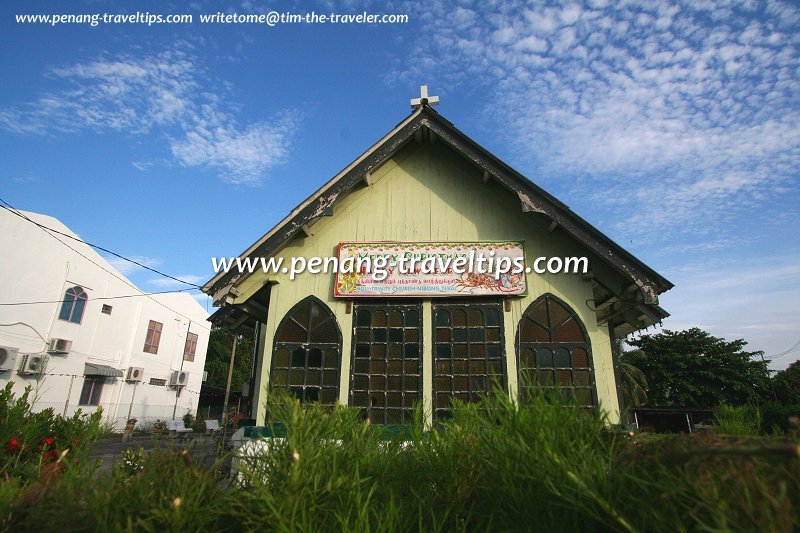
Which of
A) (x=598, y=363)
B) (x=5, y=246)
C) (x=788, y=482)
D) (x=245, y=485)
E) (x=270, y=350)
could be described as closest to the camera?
(x=788, y=482)

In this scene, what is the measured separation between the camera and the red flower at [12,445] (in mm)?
4062

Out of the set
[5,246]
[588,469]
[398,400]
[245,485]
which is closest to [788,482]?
[588,469]

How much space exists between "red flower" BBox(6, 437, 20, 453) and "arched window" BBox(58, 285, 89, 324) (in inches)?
1003

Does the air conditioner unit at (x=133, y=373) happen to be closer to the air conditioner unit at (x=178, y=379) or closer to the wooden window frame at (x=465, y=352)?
the air conditioner unit at (x=178, y=379)

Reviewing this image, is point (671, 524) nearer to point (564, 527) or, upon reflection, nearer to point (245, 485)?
point (564, 527)

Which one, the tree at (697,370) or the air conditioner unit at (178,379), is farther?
the tree at (697,370)

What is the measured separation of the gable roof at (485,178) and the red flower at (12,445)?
402cm

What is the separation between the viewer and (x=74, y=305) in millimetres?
25172

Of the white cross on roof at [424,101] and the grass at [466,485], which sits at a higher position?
the white cross on roof at [424,101]

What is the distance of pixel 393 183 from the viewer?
9.44 m

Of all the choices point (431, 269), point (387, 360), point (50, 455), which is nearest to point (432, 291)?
point (431, 269)

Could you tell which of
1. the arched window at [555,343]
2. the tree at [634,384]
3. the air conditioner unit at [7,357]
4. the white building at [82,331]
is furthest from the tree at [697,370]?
the air conditioner unit at [7,357]

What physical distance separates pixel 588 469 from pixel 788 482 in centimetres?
46

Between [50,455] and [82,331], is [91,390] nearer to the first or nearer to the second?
[82,331]
